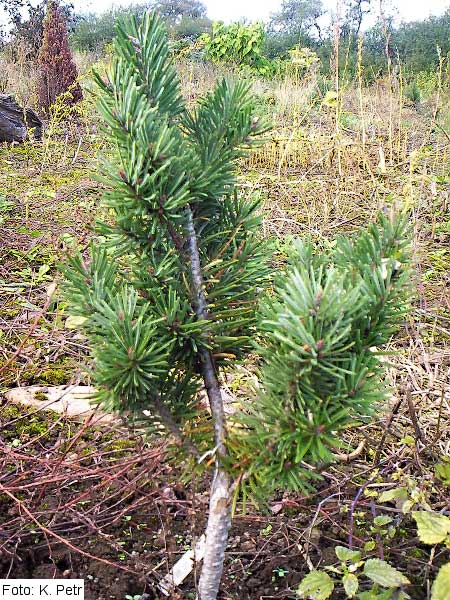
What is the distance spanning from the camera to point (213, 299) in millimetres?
920

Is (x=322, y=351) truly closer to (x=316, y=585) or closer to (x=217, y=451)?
(x=217, y=451)

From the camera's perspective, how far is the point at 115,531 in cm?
132

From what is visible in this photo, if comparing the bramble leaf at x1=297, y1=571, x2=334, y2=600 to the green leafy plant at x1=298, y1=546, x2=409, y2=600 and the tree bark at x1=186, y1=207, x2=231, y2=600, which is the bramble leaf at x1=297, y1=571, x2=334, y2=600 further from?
the tree bark at x1=186, y1=207, x2=231, y2=600

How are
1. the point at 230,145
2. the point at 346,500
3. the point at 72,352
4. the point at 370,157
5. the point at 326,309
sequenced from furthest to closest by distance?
the point at 370,157, the point at 72,352, the point at 346,500, the point at 230,145, the point at 326,309

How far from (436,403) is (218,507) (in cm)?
121

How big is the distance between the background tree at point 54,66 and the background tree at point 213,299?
688 centimetres

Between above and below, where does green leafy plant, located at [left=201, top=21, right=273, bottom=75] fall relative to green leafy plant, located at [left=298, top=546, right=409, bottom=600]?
above

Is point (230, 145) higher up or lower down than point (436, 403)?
higher up

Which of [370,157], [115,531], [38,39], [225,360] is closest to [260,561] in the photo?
[115,531]

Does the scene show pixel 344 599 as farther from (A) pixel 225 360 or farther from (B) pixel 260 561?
(A) pixel 225 360

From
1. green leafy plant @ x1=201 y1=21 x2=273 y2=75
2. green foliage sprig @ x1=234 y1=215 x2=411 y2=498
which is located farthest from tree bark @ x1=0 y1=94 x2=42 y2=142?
green leafy plant @ x1=201 y1=21 x2=273 y2=75

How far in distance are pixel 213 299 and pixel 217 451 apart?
231 millimetres

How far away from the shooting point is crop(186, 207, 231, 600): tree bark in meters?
0.88

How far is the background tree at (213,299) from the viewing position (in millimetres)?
726
